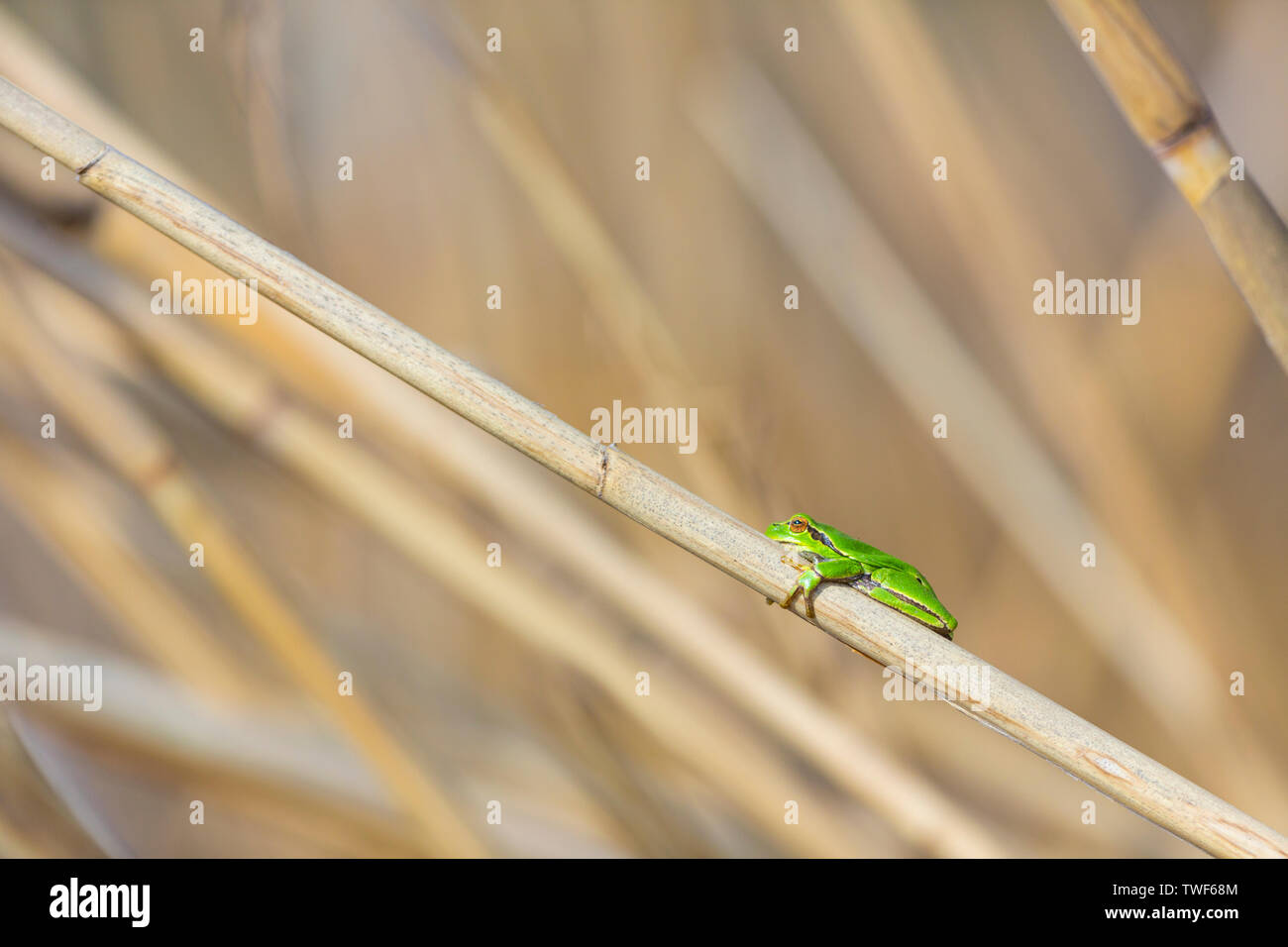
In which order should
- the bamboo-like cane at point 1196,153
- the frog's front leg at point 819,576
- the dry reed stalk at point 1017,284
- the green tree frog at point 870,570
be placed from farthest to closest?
the dry reed stalk at point 1017,284 < the green tree frog at point 870,570 < the frog's front leg at point 819,576 < the bamboo-like cane at point 1196,153

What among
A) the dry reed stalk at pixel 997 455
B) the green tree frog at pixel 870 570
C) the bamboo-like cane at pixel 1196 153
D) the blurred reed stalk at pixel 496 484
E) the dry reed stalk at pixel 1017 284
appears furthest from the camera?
the dry reed stalk at pixel 997 455

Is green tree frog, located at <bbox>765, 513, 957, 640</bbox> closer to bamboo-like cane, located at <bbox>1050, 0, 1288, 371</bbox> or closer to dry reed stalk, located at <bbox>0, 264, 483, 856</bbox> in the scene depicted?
bamboo-like cane, located at <bbox>1050, 0, 1288, 371</bbox>

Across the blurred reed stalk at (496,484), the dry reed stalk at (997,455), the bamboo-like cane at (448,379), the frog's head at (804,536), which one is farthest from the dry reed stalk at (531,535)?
the dry reed stalk at (997,455)

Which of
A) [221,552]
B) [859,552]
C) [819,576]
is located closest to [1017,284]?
[859,552]

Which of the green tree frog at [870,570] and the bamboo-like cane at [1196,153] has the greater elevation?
the bamboo-like cane at [1196,153]

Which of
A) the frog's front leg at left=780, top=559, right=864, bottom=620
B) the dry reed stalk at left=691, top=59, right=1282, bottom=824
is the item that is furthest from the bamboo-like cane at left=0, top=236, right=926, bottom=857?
the dry reed stalk at left=691, top=59, right=1282, bottom=824

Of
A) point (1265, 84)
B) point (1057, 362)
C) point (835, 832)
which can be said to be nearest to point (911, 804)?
point (835, 832)

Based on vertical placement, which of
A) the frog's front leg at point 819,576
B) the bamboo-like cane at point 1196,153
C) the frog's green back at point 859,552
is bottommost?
the frog's front leg at point 819,576

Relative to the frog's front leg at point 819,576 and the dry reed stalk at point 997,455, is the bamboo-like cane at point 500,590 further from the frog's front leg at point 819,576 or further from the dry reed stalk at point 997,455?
the dry reed stalk at point 997,455

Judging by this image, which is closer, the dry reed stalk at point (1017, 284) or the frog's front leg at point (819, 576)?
the frog's front leg at point (819, 576)
